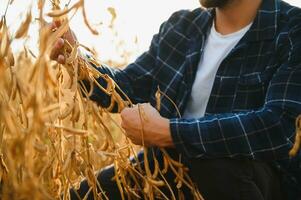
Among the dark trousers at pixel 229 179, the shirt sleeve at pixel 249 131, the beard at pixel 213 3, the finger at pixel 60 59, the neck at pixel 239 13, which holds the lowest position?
the dark trousers at pixel 229 179

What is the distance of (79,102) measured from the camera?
0.97 metres

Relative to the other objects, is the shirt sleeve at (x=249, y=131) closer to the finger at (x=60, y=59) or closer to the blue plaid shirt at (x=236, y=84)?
the blue plaid shirt at (x=236, y=84)

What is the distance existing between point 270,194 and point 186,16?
609 mm

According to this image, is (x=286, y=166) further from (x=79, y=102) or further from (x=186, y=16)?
(x=79, y=102)

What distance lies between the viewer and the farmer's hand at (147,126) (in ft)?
4.19

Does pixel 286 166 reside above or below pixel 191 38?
below

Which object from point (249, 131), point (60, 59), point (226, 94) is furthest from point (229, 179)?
point (60, 59)

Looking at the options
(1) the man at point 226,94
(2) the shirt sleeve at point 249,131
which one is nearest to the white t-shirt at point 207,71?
(1) the man at point 226,94

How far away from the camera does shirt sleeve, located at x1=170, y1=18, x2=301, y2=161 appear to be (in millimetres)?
1336

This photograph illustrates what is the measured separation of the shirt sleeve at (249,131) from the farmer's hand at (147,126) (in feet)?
0.08

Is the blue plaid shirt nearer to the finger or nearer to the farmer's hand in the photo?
the farmer's hand

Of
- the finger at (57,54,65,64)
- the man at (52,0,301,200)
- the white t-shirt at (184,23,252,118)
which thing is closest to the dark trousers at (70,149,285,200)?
the man at (52,0,301,200)

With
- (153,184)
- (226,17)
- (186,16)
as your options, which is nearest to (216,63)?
(226,17)

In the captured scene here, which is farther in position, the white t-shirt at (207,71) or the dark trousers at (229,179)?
the white t-shirt at (207,71)
